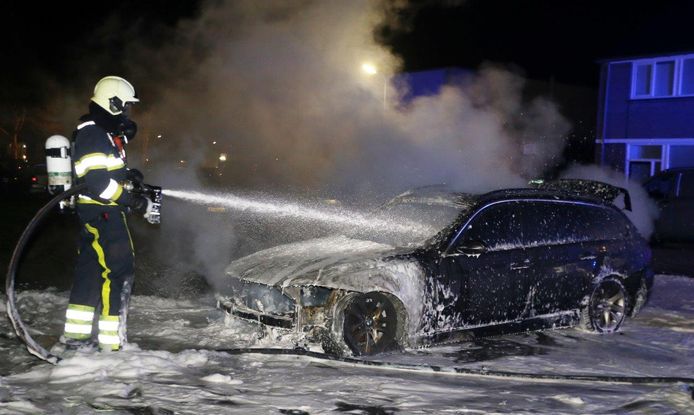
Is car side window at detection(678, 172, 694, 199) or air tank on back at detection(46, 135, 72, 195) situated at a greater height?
car side window at detection(678, 172, 694, 199)

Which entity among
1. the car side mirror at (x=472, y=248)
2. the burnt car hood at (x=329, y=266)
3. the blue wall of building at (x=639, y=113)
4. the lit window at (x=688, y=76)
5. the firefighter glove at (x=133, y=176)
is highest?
the lit window at (x=688, y=76)

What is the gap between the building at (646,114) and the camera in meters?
21.1

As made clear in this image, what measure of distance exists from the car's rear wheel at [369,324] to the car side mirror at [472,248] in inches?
33.5

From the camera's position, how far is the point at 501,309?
257 inches

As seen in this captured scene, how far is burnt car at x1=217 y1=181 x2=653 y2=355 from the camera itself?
592 centimetres

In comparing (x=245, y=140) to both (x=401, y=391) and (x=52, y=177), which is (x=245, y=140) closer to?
(x=52, y=177)

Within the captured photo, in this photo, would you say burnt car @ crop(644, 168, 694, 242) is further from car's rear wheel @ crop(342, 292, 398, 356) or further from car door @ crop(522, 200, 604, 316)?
car's rear wheel @ crop(342, 292, 398, 356)

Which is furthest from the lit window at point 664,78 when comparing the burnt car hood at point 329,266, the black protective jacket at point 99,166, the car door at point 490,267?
the black protective jacket at point 99,166

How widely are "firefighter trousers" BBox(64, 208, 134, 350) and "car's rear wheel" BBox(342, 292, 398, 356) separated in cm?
188

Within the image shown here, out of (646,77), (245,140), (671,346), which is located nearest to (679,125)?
(646,77)

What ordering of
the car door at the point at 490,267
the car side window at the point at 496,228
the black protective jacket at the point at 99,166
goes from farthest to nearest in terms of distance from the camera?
the car side window at the point at 496,228, the car door at the point at 490,267, the black protective jacket at the point at 99,166

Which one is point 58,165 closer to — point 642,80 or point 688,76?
point 688,76

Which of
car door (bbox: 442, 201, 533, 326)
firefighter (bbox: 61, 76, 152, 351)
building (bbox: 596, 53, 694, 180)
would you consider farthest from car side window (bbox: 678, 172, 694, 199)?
firefighter (bbox: 61, 76, 152, 351)

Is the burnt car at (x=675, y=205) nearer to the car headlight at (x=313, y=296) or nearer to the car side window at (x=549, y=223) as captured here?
the car side window at (x=549, y=223)
